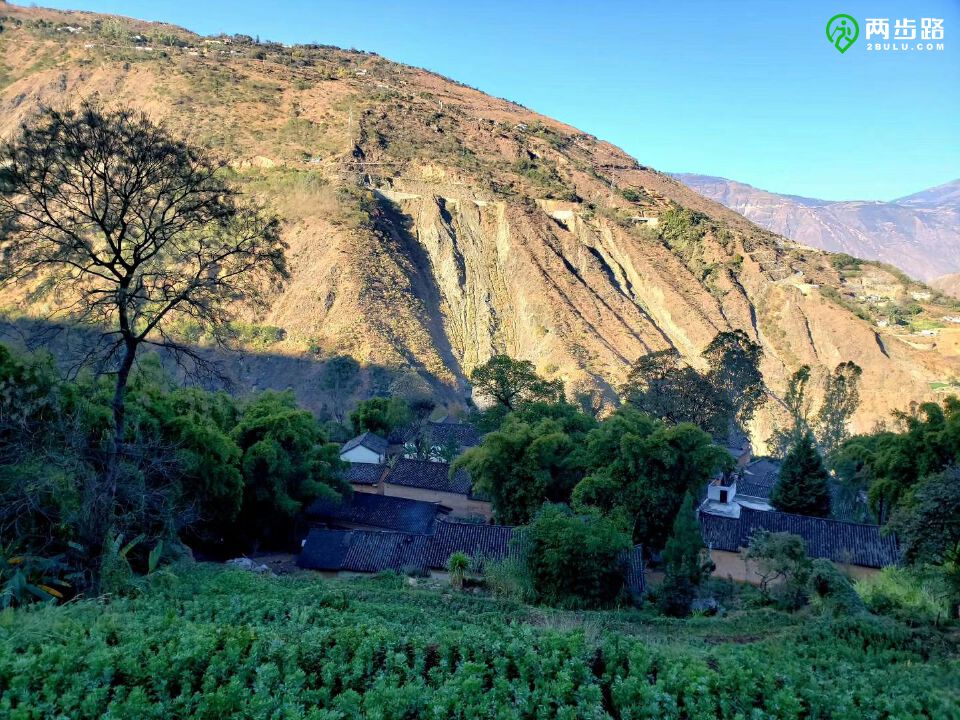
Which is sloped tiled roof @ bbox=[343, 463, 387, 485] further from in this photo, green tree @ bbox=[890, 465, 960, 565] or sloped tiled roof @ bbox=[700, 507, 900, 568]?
green tree @ bbox=[890, 465, 960, 565]

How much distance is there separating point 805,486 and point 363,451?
17390mm

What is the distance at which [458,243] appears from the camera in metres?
53.5

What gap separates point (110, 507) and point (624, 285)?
5094 cm

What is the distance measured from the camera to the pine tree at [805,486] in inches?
926

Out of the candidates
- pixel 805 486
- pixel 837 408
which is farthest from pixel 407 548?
pixel 837 408

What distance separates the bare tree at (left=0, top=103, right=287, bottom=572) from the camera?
28.4ft

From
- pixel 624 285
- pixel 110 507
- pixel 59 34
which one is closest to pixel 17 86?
pixel 59 34

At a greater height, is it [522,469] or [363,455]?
[522,469]

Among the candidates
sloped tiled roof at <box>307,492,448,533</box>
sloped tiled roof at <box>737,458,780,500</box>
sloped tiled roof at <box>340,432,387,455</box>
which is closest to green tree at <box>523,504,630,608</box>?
sloped tiled roof at <box>307,492,448,533</box>

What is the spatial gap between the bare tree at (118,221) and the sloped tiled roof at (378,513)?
44.3 ft

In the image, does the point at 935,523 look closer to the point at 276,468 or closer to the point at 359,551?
the point at 359,551

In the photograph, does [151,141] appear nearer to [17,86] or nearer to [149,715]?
[149,715]

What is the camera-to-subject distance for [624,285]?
56.4m

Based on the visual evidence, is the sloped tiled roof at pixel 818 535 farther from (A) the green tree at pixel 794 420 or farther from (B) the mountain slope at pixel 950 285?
(B) the mountain slope at pixel 950 285
